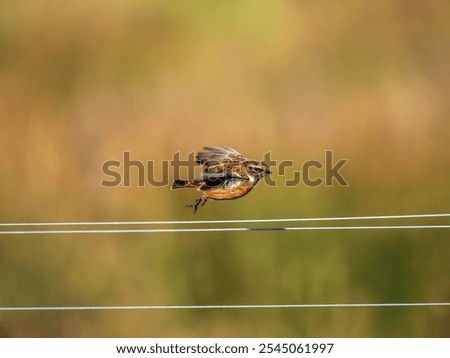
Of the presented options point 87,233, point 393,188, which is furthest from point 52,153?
point 393,188

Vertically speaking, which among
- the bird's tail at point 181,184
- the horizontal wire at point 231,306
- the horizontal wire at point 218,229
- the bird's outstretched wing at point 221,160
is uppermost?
the bird's outstretched wing at point 221,160

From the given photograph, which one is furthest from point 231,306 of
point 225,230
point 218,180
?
point 218,180

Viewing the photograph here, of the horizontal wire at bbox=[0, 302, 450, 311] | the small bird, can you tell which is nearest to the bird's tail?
the small bird

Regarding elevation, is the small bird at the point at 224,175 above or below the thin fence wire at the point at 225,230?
above

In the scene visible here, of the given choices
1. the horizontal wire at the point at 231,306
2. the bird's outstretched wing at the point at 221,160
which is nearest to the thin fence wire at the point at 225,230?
the horizontal wire at the point at 231,306

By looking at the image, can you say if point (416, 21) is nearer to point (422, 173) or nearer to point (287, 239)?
point (422, 173)

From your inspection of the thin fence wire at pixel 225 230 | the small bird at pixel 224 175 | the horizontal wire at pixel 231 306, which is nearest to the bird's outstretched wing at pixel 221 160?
the small bird at pixel 224 175

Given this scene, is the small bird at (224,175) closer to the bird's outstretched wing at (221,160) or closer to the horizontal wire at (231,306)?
the bird's outstretched wing at (221,160)

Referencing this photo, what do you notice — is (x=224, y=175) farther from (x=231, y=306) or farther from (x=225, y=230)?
(x=231, y=306)
